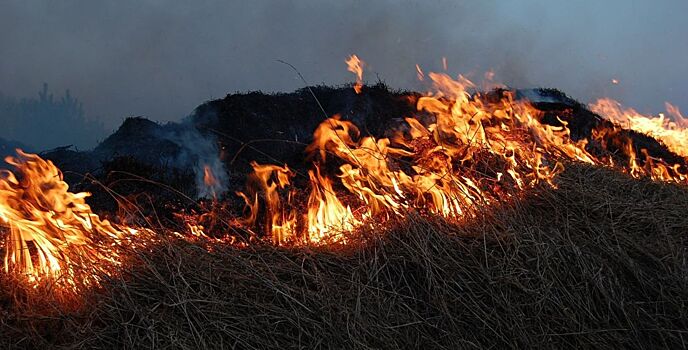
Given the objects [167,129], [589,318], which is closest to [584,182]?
[589,318]

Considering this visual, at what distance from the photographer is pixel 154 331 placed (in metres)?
2.41

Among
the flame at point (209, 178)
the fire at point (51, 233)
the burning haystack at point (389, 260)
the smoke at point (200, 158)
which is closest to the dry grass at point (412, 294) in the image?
the burning haystack at point (389, 260)

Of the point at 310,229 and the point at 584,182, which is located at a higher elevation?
the point at 584,182

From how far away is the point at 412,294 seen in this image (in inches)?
107

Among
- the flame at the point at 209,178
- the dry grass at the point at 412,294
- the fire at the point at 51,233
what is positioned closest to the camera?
the dry grass at the point at 412,294

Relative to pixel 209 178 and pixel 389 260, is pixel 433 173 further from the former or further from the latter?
pixel 209 178

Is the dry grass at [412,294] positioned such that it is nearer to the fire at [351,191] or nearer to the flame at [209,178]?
the fire at [351,191]

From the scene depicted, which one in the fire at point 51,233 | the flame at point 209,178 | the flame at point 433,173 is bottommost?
the fire at point 51,233

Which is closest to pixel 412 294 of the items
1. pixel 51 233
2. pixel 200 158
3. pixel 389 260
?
pixel 389 260

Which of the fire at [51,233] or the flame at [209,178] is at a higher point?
the flame at [209,178]

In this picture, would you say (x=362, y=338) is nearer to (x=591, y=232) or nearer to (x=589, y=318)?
(x=589, y=318)

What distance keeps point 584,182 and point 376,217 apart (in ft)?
5.30

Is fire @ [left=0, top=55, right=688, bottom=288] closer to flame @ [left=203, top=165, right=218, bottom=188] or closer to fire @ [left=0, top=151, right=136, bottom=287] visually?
fire @ [left=0, top=151, right=136, bottom=287]

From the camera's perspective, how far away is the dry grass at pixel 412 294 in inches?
96.1
